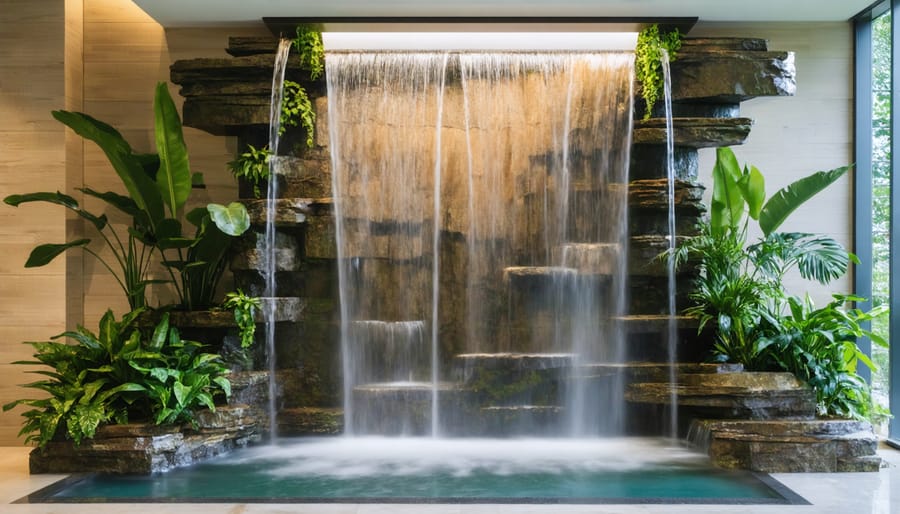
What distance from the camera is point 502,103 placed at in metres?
7.70

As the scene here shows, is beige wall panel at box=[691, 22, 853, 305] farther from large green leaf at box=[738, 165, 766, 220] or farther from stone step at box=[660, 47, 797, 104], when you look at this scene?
large green leaf at box=[738, 165, 766, 220]

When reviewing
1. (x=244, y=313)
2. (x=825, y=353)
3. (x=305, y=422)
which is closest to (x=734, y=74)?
(x=825, y=353)

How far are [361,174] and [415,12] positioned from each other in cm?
142

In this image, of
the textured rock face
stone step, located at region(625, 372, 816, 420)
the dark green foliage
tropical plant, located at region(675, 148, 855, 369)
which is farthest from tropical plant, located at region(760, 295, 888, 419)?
the textured rock face

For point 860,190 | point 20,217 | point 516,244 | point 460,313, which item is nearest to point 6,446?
point 20,217

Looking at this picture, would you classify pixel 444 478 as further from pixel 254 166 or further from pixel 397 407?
pixel 254 166

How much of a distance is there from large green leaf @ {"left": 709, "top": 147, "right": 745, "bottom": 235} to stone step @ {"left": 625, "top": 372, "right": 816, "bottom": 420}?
1.29 m

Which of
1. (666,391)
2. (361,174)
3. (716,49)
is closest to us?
(666,391)

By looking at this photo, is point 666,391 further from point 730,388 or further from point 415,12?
point 415,12

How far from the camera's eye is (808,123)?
777 cm

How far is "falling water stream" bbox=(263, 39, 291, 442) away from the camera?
23.3ft

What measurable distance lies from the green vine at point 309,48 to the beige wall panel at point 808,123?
3241 millimetres

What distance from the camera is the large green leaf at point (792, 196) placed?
6.78 m

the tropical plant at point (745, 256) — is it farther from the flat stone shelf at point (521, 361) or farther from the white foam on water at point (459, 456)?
the flat stone shelf at point (521, 361)
